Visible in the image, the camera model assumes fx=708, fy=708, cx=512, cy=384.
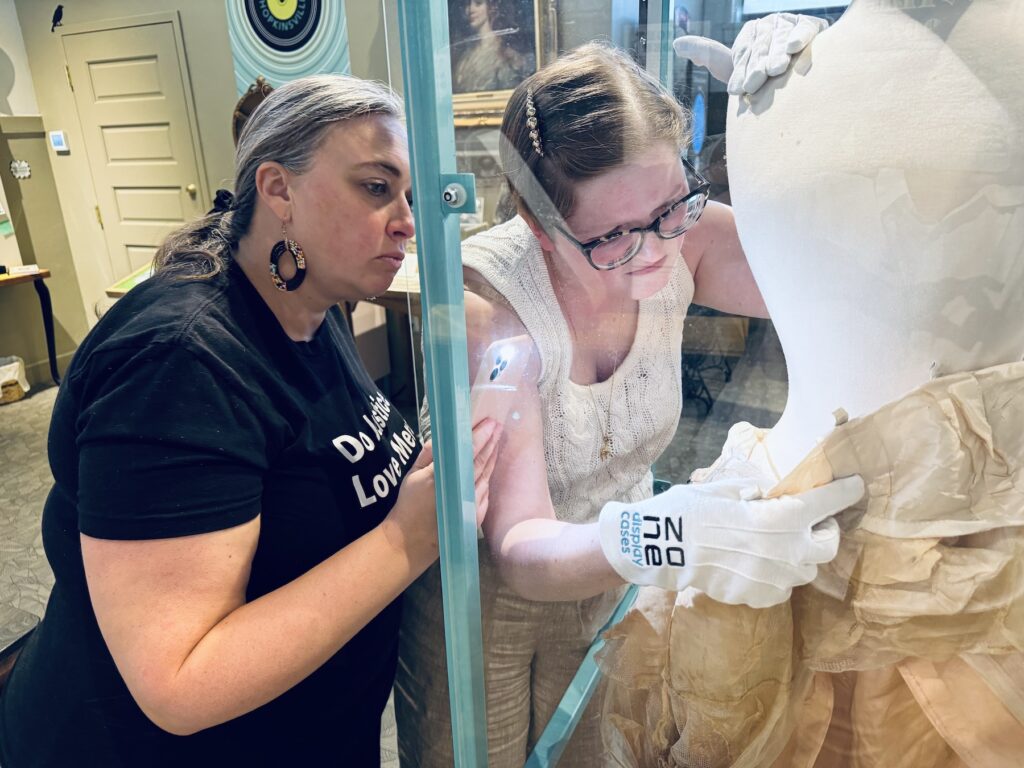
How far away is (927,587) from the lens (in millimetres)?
458

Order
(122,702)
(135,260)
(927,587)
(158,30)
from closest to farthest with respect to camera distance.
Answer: (927,587)
(122,702)
(158,30)
(135,260)

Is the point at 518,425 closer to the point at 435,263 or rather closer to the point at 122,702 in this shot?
the point at 435,263

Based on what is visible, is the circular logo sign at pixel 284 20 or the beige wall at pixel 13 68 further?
the beige wall at pixel 13 68

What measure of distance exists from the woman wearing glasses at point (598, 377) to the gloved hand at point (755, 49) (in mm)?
49

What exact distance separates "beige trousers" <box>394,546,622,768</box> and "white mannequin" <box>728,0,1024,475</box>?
0.28 metres

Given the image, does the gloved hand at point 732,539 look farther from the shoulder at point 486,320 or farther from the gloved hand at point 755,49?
the gloved hand at point 755,49

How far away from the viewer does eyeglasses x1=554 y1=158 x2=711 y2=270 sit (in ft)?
1.73

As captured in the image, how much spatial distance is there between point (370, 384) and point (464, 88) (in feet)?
2.09

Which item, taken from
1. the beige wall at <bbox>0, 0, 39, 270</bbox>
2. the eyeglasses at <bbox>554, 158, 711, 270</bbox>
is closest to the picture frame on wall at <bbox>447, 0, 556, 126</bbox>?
the eyeglasses at <bbox>554, 158, 711, 270</bbox>

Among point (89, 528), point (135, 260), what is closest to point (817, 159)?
point (89, 528)

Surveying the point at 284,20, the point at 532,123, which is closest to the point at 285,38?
the point at 284,20

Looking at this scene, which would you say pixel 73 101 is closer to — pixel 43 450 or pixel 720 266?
pixel 43 450

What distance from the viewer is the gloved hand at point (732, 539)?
474 mm

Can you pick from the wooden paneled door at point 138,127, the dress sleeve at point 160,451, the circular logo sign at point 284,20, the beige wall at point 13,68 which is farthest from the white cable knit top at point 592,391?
the beige wall at point 13,68
